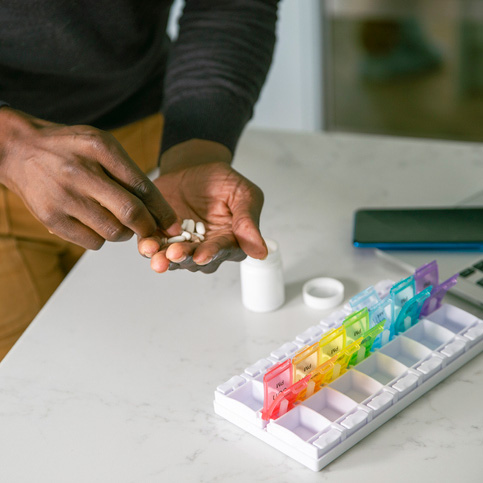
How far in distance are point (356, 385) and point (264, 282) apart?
218 millimetres

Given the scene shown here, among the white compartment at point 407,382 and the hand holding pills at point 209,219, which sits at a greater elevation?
the hand holding pills at point 209,219

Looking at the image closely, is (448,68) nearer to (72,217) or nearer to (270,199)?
(270,199)

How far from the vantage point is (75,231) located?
0.90m

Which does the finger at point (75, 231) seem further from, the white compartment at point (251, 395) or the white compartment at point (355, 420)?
the white compartment at point (355, 420)

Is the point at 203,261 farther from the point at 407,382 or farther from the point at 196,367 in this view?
the point at 407,382

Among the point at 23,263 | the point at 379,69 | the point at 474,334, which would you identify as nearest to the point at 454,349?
the point at 474,334

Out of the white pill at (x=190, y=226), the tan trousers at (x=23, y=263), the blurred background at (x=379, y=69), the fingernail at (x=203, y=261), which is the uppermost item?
the fingernail at (x=203, y=261)

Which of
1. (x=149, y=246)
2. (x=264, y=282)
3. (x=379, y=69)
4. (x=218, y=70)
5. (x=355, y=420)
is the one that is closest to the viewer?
(x=355, y=420)

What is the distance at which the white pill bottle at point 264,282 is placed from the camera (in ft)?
3.30

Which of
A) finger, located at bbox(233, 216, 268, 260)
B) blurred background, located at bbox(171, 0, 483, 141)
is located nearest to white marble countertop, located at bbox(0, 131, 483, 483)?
finger, located at bbox(233, 216, 268, 260)

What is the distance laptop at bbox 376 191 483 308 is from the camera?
39.6 inches

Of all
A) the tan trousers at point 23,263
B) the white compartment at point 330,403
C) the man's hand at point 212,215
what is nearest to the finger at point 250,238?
the man's hand at point 212,215

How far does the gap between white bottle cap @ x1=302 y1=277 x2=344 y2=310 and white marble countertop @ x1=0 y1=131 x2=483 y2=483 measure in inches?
0.6

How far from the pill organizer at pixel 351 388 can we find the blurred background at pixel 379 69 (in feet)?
7.00
